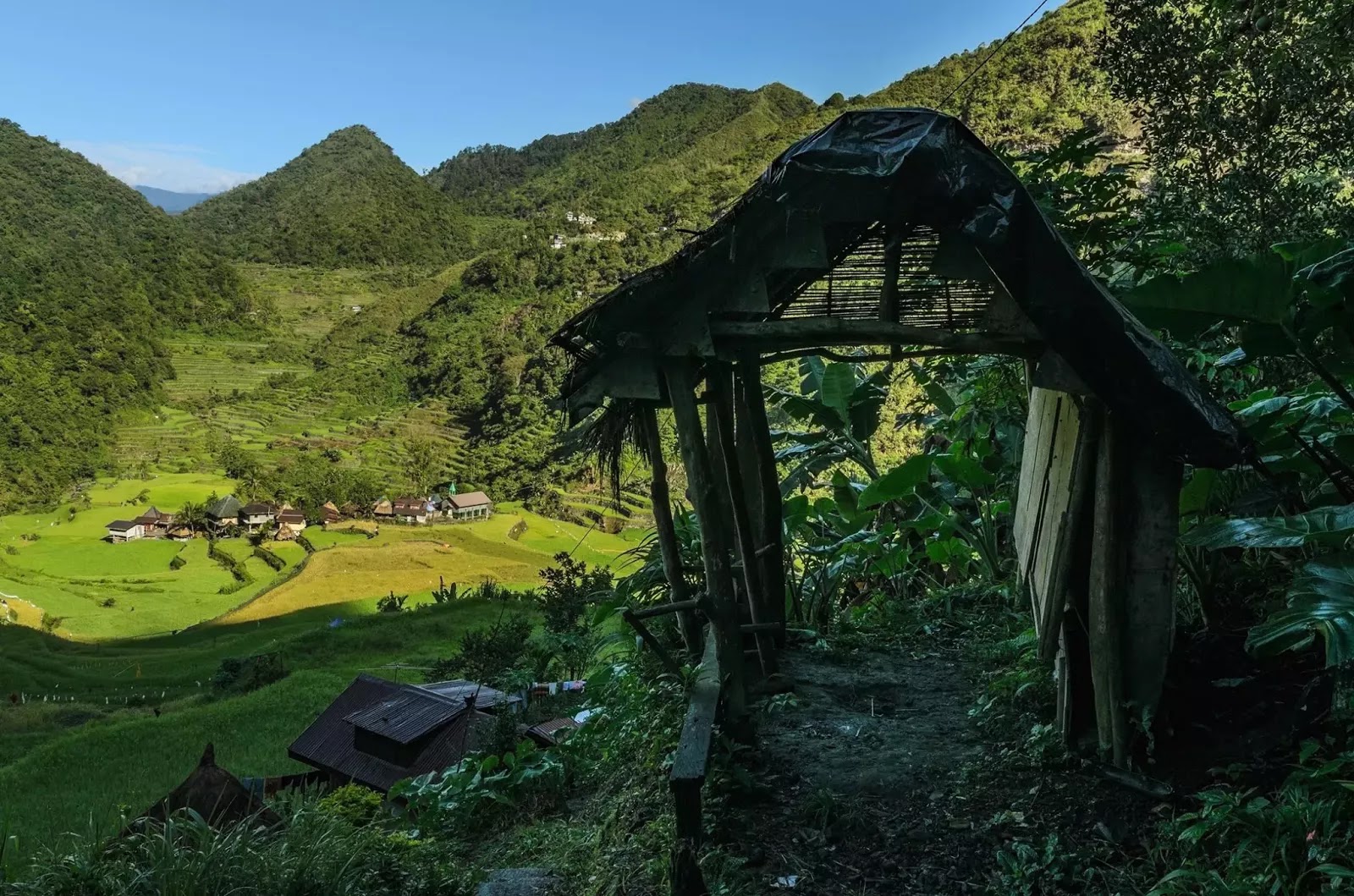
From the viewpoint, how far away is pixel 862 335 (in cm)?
381

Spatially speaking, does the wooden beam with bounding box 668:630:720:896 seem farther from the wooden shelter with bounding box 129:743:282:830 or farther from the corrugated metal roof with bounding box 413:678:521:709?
the corrugated metal roof with bounding box 413:678:521:709

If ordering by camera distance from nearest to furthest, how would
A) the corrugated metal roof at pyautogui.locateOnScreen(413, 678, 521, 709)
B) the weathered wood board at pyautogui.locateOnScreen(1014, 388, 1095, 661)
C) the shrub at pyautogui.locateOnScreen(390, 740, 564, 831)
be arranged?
1. the weathered wood board at pyautogui.locateOnScreen(1014, 388, 1095, 661)
2. the shrub at pyautogui.locateOnScreen(390, 740, 564, 831)
3. the corrugated metal roof at pyautogui.locateOnScreen(413, 678, 521, 709)

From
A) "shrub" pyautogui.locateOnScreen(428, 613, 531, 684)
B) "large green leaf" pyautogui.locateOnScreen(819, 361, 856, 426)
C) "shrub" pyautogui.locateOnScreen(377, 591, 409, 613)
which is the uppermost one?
"large green leaf" pyautogui.locateOnScreen(819, 361, 856, 426)

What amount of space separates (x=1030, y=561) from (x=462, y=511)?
6109cm

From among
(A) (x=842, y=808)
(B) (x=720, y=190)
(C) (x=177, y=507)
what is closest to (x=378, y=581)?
(C) (x=177, y=507)

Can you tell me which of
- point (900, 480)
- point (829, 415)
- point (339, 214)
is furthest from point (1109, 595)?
point (339, 214)

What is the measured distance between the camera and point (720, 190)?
66.5 metres

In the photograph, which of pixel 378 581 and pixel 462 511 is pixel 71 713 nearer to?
pixel 378 581

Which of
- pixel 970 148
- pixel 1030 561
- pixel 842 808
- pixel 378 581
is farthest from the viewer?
pixel 378 581

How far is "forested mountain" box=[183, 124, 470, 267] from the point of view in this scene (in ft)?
421

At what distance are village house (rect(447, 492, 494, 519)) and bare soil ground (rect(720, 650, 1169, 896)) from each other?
2383 inches

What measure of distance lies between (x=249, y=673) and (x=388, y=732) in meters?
20.3

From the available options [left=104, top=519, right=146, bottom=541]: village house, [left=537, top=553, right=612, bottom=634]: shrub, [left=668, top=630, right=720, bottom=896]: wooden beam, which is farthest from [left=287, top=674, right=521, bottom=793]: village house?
[left=104, top=519, right=146, bottom=541]: village house

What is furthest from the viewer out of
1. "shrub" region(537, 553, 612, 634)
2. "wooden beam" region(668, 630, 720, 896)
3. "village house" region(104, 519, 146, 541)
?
"village house" region(104, 519, 146, 541)
